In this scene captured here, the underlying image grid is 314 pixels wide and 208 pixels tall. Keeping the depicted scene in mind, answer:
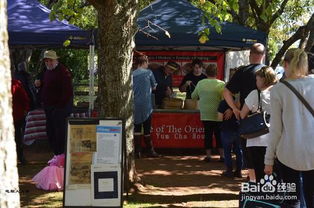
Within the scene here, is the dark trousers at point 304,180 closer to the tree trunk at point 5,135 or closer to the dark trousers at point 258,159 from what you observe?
the dark trousers at point 258,159

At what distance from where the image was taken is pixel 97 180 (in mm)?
5578

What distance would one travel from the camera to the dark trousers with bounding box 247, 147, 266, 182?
18.6ft

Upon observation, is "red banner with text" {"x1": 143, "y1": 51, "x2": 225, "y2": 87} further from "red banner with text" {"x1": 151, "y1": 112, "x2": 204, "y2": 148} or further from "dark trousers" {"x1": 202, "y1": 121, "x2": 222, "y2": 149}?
"dark trousers" {"x1": 202, "y1": 121, "x2": 222, "y2": 149}

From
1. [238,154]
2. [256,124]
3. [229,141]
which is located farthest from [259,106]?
[238,154]

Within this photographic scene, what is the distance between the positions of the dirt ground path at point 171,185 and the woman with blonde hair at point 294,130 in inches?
90.4

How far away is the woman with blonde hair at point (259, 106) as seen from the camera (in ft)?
18.1

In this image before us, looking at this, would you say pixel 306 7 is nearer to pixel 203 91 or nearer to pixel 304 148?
pixel 203 91

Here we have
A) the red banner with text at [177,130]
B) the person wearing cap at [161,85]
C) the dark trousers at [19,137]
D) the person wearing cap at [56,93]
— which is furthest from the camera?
the person wearing cap at [161,85]

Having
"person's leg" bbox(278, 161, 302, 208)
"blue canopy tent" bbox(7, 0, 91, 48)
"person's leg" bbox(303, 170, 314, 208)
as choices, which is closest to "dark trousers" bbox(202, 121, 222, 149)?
"blue canopy tent" bbox(7, 0, 91, 48)

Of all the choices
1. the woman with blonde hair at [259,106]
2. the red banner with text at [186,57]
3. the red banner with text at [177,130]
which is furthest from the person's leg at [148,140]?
the woman with blonde hair at [259,106]

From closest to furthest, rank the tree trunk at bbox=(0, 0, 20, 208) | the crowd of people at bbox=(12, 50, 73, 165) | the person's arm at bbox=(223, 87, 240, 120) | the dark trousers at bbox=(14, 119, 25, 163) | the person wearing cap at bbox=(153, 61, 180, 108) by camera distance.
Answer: the tree trunk at bbox=(0, 0, 20, 208) → the person's arm at bbox=(223, 87, 240, 120) → the crowd of people at bbox=(12, 50, 73, 165) → the dark trousers at bbox=(14, 119, 25, 163) → the person wearing cap at bbox=(153, 61, 180, 108)

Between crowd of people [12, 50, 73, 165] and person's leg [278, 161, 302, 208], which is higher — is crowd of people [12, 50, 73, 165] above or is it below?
below

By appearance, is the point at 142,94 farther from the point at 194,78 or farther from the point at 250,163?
the point at 250,163

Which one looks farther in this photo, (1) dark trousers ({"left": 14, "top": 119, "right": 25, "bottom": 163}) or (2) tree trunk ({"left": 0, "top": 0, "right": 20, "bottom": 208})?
(1) dark trousers ({"left": 14, "top": 119, "right": 25, "bottom": 163})
